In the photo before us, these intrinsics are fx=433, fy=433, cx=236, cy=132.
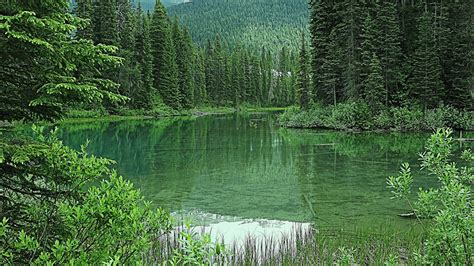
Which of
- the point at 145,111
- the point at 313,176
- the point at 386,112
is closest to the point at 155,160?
the point at 313,176

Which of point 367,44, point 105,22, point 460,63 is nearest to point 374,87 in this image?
point 367,44

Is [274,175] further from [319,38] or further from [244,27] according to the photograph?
[244,27]

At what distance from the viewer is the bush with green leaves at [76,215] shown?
11.2ft

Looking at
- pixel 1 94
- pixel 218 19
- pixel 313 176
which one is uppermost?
pixel 218 19

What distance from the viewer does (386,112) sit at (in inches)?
1224

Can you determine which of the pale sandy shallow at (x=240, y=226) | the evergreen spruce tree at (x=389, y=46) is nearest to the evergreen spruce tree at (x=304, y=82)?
the evergreen spruce tree at (x=389, y=46)

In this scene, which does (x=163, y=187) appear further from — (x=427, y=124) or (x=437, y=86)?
(x=437, y=86)

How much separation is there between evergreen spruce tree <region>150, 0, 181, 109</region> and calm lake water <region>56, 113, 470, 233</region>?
117 ft

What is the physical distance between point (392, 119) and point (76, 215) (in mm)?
29788

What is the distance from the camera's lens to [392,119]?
3058cm

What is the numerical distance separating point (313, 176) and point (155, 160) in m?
7.11

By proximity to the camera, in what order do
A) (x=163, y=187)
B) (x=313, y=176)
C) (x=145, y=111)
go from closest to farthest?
(x=163, y=187), (x=313, y=176), (x=145, y=111)

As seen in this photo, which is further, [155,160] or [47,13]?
[155,160]

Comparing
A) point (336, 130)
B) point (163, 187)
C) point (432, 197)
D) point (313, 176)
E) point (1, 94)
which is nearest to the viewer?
point (432, 197)
